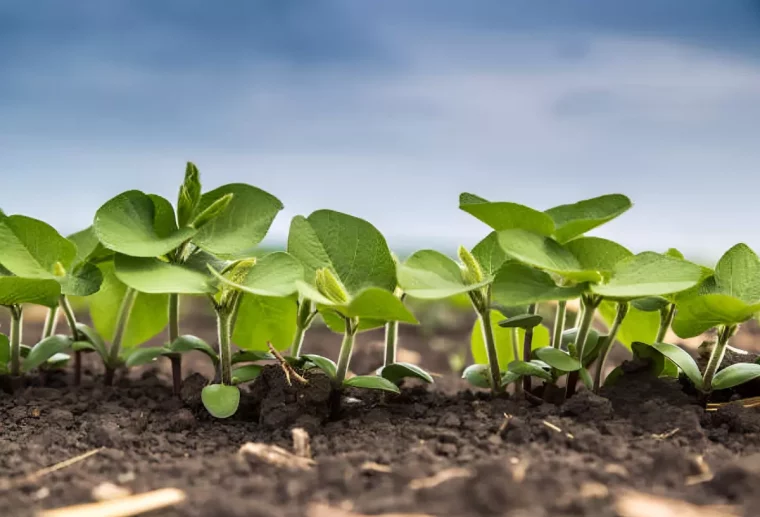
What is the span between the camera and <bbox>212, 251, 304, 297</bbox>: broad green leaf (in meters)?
1.17

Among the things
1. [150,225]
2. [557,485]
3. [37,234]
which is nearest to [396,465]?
[557,485]

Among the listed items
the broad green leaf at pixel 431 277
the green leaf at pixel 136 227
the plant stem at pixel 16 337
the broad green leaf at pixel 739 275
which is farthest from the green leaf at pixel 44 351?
the broad green leaf at pixel 739 275

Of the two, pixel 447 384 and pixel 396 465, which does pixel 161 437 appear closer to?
pixel 396 465

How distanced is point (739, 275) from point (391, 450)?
67cm

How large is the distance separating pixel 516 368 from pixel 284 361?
38 centimetres

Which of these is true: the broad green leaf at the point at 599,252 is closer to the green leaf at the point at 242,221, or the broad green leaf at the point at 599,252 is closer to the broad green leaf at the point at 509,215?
the broad green leaf at the point at 509,215

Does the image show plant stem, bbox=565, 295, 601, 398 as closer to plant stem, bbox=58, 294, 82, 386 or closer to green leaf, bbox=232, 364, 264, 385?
green leaf, bbox=232, 364, 264, 385

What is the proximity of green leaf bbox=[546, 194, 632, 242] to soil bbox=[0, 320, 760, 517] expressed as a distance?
0.84 feet

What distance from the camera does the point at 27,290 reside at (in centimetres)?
130

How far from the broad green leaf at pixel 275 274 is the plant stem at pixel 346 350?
118 millimetres

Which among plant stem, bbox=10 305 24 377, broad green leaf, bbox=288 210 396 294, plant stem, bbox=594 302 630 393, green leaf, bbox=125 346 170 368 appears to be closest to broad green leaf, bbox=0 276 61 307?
plant stem, bbox=10 305 24 377

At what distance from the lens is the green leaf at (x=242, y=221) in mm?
1313

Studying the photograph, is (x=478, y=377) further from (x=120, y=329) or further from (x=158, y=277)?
(x=120, y=329)

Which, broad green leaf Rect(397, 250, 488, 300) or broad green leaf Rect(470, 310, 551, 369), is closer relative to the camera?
broad green leaf Rect(397, 250, 488, 300)
